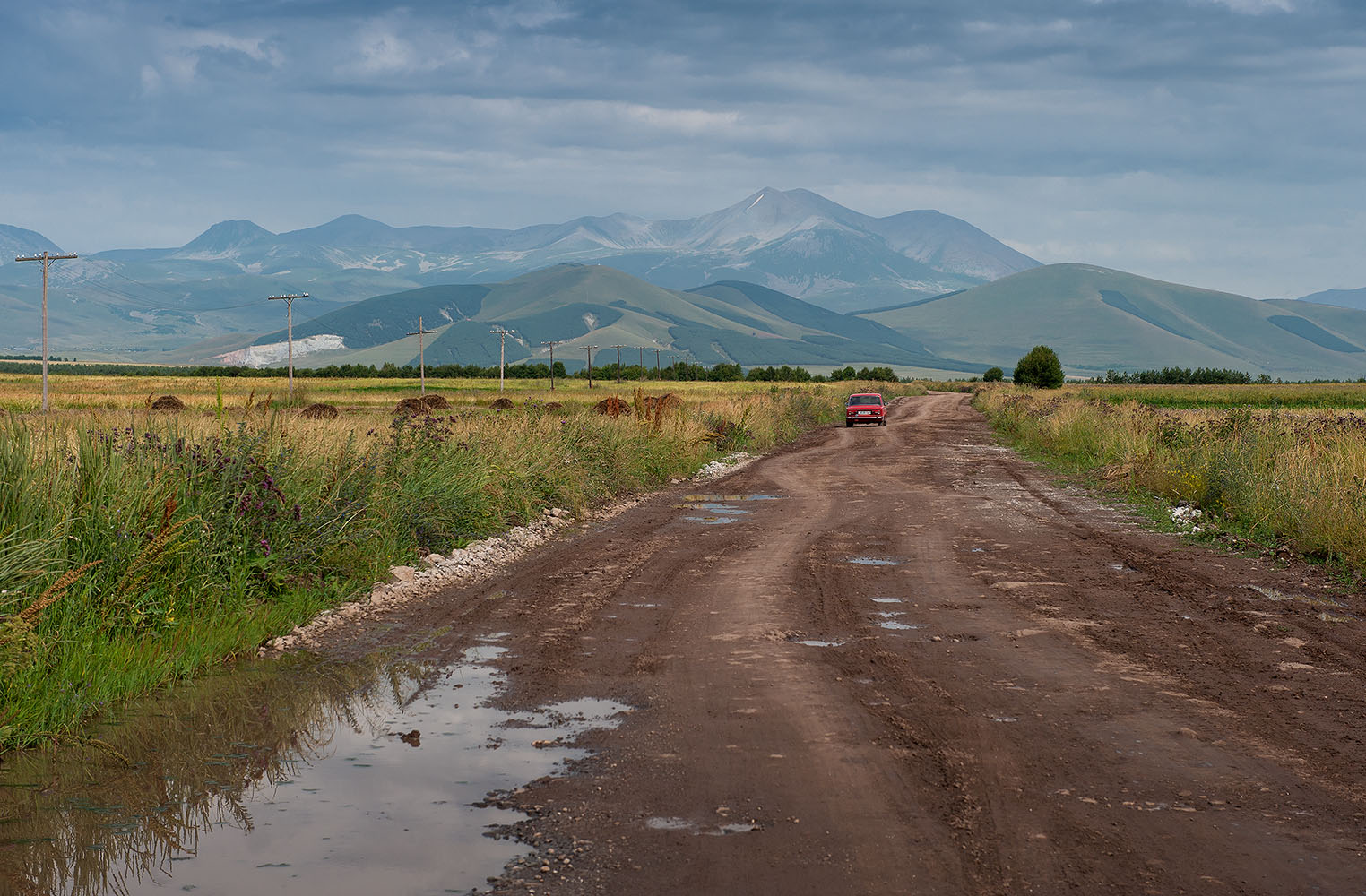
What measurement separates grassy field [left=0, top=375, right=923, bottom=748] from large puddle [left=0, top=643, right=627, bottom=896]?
656mm

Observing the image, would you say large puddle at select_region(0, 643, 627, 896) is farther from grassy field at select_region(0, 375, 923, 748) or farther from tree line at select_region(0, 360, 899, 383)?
tree line at select_region(0, 360, 899, 383)

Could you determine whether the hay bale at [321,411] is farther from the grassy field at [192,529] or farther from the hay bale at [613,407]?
the grassy field at [192,529]

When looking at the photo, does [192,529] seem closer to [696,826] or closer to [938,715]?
[696,826]

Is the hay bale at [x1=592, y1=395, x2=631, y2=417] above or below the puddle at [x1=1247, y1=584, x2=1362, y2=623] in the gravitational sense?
above

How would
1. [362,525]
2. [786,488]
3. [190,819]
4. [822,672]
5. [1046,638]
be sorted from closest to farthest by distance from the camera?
[190,819], [822,672], [1046,638], [362,525], [786,488]

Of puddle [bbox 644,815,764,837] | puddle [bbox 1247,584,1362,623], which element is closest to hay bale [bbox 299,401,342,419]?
puddle [bbox 1247,584,1362,623]

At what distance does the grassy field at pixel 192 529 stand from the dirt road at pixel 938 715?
144 centimetres

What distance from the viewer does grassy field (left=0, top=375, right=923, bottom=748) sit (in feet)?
24.0

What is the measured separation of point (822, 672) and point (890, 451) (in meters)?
27.4

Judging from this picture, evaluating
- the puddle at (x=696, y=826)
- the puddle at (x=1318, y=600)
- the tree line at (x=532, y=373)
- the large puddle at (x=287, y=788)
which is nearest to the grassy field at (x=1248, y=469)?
the puddle at (x=1318, y=600)

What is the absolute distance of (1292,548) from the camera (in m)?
13.8

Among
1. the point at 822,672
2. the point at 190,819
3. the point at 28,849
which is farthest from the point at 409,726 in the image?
the point at 822,672

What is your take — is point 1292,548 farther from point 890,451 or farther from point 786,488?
point 890,451

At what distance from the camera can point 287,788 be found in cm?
588
